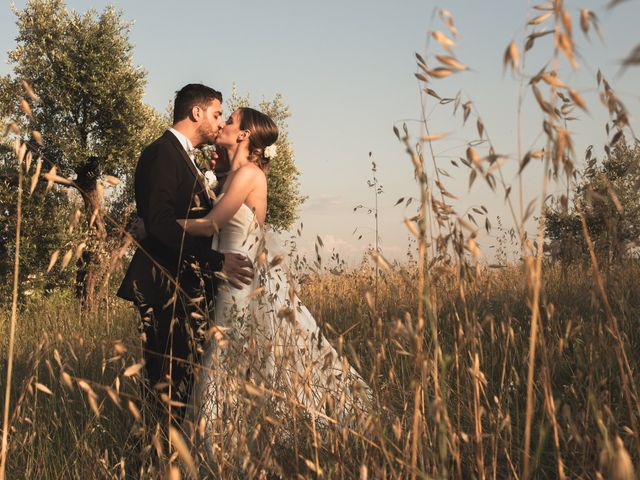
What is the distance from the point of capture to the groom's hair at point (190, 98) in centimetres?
479

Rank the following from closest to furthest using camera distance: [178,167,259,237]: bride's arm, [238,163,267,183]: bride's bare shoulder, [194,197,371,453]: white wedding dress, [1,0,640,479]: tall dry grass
→ [1,0,640,479]: tall dry grass, [194,197,371,453]: white wedding dress, [178,167,259,237]: bride's arm, [238,163,267,183]: bride's bare shoulder

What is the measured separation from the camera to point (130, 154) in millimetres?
16781

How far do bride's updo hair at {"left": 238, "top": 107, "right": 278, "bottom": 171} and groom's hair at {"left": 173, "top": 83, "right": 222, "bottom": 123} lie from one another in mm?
345

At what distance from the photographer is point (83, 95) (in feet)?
54.6

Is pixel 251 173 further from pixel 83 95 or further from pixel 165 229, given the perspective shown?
pixel 83 95

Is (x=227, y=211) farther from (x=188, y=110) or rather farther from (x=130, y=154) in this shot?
(x=130, y=154)

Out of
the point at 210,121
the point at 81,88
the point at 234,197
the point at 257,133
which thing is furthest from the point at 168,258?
the point at 81,88

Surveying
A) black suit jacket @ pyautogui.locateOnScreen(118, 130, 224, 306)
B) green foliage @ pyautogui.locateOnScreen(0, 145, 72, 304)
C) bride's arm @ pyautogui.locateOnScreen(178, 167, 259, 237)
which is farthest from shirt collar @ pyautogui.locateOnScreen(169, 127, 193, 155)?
green foliage @ pyautogui.locateOnScreen(0, 145, 72, 304)

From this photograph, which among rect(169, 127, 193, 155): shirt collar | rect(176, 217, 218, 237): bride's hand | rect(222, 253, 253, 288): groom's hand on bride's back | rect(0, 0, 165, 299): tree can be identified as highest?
rect(0, 0, 165, 299): tree

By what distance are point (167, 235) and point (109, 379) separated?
198 centimetres

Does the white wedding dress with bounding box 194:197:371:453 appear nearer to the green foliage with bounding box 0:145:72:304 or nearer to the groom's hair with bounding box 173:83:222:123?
the groom's hair with bounding box 173:83:222:123

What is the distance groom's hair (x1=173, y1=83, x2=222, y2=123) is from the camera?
15.7 feet

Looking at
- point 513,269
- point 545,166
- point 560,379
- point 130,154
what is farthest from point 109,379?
point 130,154

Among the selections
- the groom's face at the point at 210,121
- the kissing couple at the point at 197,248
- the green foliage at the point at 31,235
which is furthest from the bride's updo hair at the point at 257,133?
the green foliage at the point at 31,235
